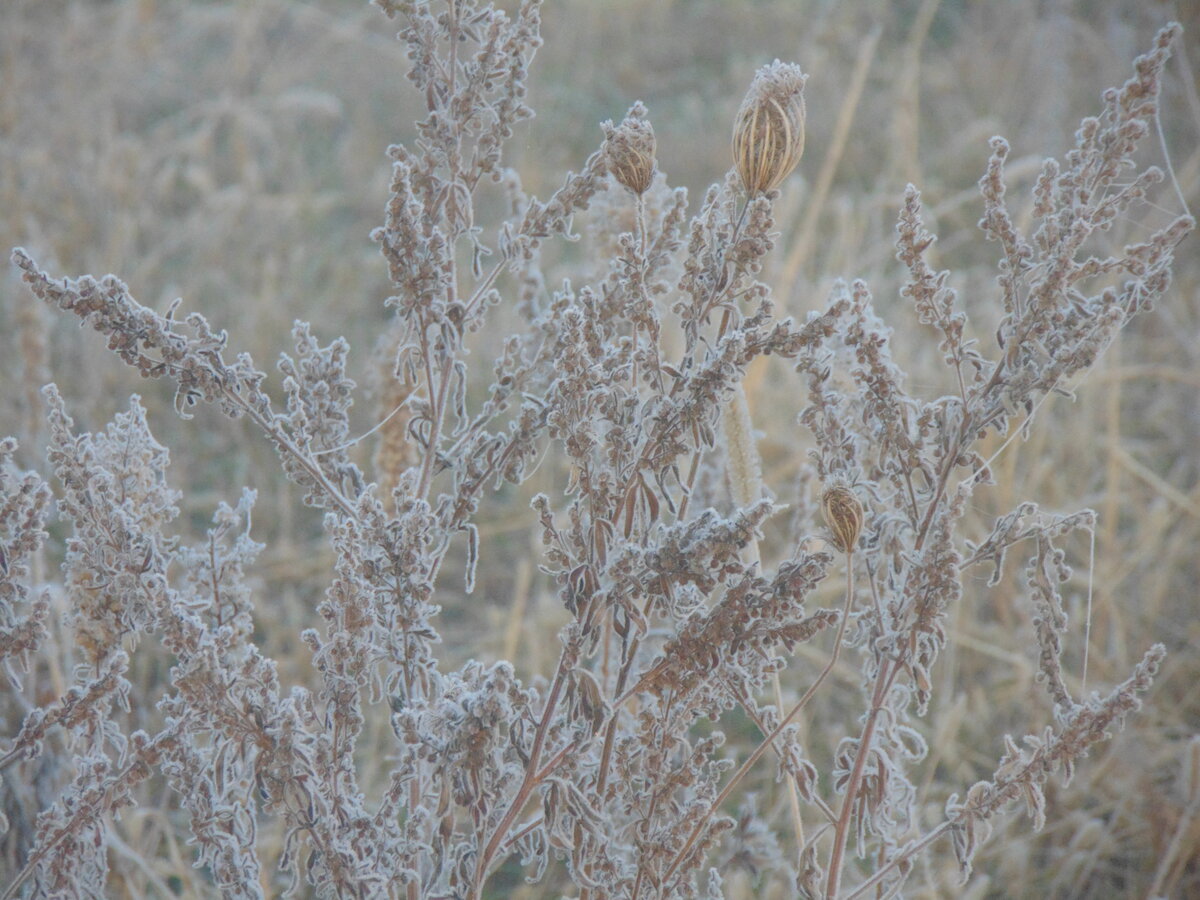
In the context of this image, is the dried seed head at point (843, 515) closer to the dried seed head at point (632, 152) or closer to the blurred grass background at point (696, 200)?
the dried seed head at point (632, 152)

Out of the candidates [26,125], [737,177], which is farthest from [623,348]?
[26,125]

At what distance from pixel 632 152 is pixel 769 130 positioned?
0.10 m

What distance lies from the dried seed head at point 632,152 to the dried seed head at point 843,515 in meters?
0.25

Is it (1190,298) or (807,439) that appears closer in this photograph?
(807,439)

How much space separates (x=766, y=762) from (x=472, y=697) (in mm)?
1041

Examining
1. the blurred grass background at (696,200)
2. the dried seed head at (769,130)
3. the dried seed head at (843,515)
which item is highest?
the blurred grass background at (696,200)

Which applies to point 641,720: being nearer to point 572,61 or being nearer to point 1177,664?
point 1177,664

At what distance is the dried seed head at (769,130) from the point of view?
30.9 inches

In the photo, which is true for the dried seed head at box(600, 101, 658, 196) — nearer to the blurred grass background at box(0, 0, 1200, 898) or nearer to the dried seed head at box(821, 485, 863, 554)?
the dried seed head at box(821, 485, 863, 554)

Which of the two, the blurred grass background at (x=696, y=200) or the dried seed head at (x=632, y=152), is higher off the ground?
the blurred grass background at (x=696, y=200)

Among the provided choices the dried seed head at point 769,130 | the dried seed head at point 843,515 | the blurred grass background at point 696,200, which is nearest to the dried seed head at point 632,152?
the dried seed head at point 769,130

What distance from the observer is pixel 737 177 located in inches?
32.5

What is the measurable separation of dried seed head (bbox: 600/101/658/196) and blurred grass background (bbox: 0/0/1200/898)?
18.3 inches

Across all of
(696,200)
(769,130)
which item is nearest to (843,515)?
(769,130)
